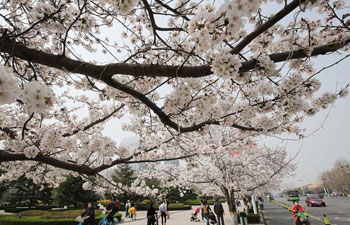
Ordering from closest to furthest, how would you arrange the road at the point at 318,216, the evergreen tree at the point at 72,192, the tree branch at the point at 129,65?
the tree branch at the point at 129,65 → the road at the point at 318,216 → the evergreen tree at the point at 72,192

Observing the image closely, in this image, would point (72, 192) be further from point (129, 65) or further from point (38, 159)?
point (129, 65)

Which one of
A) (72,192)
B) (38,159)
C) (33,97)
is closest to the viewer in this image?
(33,97)

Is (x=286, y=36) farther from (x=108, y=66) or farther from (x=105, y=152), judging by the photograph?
(x=105, y=152)

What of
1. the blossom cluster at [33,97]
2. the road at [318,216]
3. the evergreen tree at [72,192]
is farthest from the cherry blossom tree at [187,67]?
the evergreen tree at [72,192]

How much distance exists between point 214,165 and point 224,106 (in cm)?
905

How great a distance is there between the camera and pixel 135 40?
4.55 m

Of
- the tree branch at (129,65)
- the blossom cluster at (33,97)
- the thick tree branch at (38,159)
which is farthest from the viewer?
the thick tree branch at (38,159)

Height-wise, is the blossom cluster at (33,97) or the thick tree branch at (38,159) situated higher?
the thick tree branch at (38,159)

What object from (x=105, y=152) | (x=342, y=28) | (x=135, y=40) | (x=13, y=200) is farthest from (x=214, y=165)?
(x=13, y=200)

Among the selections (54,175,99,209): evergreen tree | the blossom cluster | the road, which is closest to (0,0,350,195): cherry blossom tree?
the blossom cluster

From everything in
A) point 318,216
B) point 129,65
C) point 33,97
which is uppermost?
point 129,65

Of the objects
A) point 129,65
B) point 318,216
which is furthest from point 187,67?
point 318,216

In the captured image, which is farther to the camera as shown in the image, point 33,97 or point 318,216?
point 318,216

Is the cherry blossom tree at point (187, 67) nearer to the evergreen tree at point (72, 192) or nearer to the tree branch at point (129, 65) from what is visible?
the tree branch at point (129, 65)
